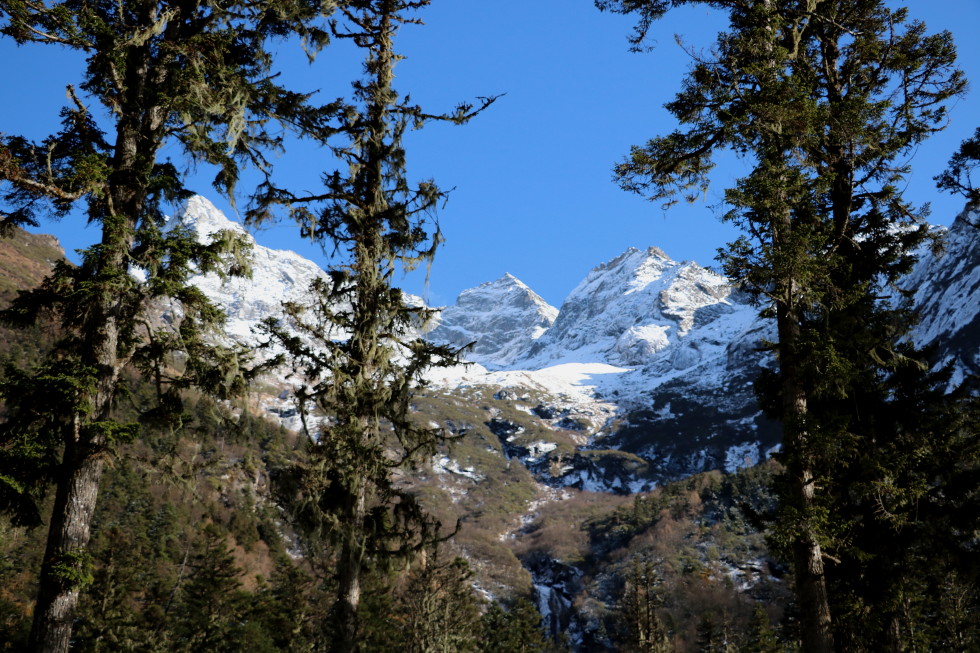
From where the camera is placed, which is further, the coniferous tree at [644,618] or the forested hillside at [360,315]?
the coniferous tree at [644,618]

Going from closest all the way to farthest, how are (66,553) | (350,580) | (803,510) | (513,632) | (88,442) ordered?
(66,553) → (88,442) → (803,510) → (350,580) → (513,632)

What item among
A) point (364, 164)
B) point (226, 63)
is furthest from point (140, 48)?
point (364, 164)

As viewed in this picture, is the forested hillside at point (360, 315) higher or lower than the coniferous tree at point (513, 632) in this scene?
higher

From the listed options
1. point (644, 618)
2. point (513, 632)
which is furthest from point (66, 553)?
point (513, 632)

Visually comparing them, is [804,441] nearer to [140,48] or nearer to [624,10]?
[624,10]

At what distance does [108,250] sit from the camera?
26.8ft

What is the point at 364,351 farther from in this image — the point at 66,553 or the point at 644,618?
the point at 644,618

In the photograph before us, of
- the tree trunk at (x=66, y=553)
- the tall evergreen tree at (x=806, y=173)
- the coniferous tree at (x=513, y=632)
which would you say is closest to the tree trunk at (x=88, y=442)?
the tree trunk at (x=66, y=553)

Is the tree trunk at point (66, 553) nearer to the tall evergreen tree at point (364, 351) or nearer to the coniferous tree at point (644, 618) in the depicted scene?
the tall evergreen tree at point (364, 351)

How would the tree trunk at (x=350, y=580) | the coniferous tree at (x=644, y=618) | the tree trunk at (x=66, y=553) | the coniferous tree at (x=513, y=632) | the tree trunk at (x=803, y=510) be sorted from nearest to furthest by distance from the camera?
1. the tree trunk at (x=66, y=553)
2. the tree trunk at (x=803, y=510)
3. the tree trunk at (x=350, y=580)
4. the coniferous tree at (x=644, y=618)
5. the coniferous tree at (x=513, y=632)

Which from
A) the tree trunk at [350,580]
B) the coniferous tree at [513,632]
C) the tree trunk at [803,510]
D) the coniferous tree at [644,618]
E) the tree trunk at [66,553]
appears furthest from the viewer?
the coniferous tree at [513,632]

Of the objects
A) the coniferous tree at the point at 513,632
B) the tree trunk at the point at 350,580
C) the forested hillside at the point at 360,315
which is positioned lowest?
the coniferous tree at the point at 513,632

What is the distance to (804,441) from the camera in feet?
27.0

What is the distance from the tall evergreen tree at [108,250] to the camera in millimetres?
7512
